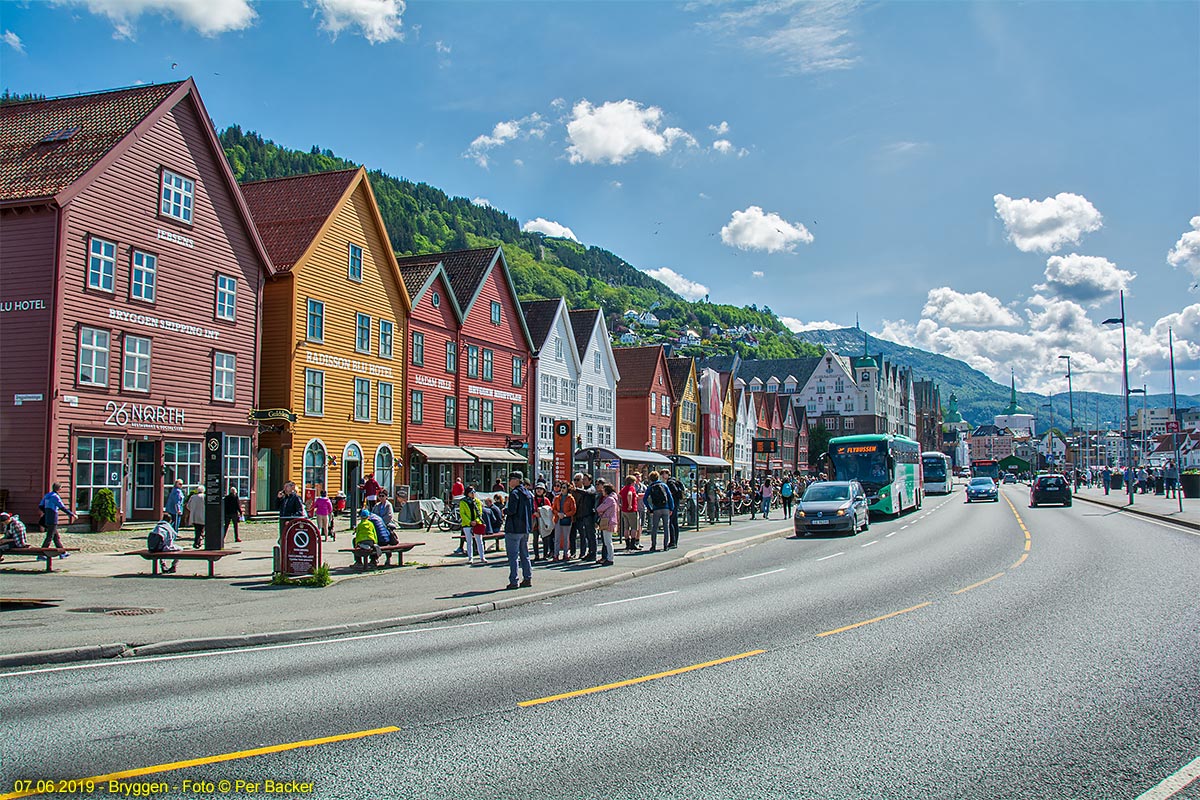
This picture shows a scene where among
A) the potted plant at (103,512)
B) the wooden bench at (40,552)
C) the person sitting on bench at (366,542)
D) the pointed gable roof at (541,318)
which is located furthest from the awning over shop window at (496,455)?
the wooden bench at (40,552)

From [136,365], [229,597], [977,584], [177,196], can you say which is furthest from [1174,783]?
[177,196]

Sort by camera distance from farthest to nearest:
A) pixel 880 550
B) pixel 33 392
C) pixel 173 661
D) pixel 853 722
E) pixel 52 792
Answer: pixel 33 392, pixel 880 550, pixel 173 661, pixel 853 722, pixel 52 792

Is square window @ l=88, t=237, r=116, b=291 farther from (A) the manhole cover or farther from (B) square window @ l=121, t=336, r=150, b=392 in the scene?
(A) the manhole cover

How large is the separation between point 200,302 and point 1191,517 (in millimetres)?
34592

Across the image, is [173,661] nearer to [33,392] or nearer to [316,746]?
[316,746]

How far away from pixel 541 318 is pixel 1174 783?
47.9 meters

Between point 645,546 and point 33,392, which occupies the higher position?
point 33,392

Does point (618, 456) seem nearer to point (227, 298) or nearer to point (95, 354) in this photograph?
point (227, 298)

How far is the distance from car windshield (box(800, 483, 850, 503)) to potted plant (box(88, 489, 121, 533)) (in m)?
20.4

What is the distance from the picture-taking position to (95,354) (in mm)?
25062

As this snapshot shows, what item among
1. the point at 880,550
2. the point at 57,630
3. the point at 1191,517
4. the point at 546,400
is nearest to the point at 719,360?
the point at 546,400

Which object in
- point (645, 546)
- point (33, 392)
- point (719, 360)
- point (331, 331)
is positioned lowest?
point (645, 546)

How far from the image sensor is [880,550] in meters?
22.3

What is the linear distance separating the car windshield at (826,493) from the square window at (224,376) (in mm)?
19449
